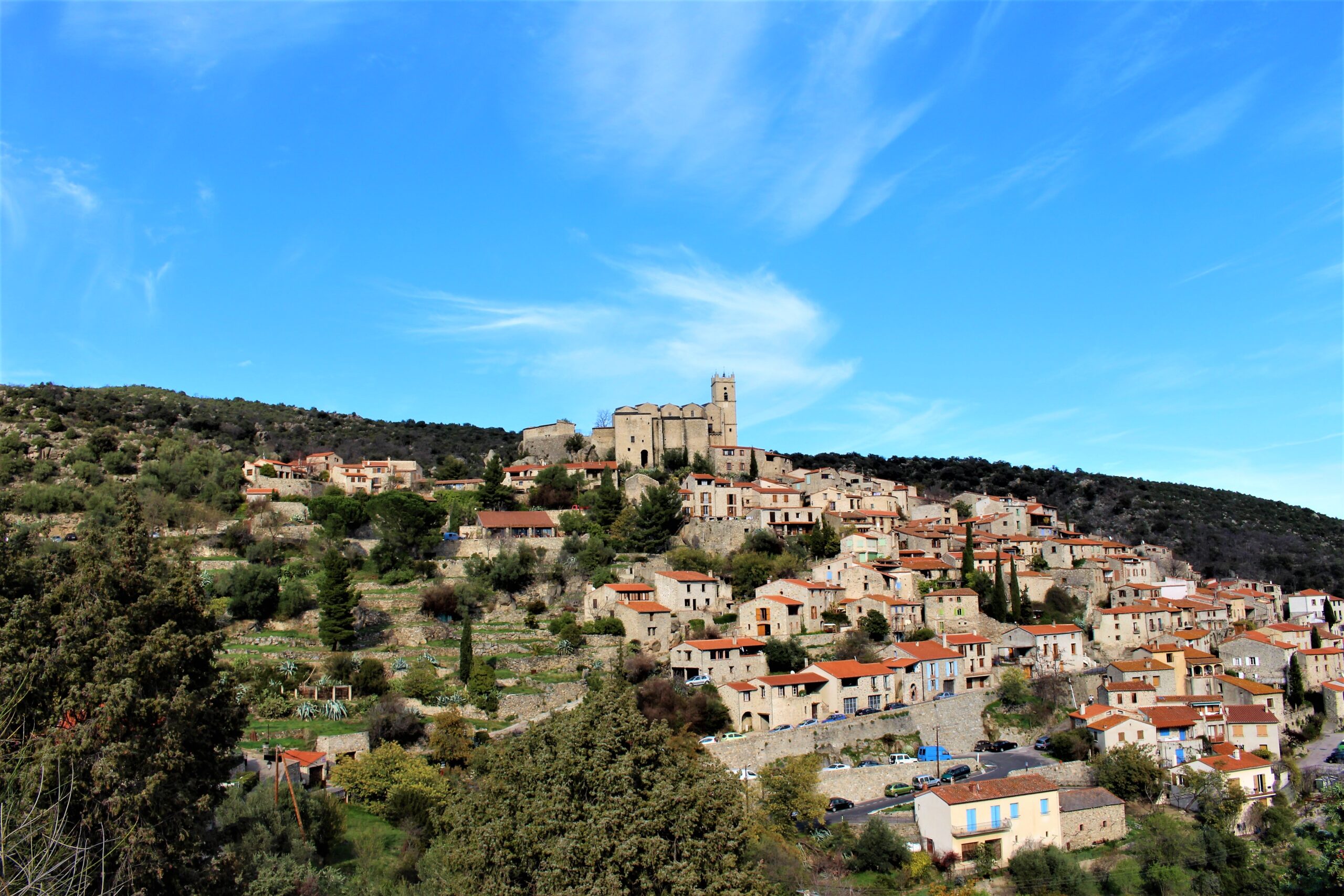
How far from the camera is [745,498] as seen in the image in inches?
2422

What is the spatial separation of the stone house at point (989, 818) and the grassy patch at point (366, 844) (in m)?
15.5

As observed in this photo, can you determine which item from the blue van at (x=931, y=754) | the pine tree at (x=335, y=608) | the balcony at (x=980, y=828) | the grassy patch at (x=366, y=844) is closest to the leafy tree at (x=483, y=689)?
the pine tree at (x=335, y=608)

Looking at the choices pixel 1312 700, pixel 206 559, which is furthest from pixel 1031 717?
A: pixel 206 559

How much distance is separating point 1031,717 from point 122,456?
168 ft

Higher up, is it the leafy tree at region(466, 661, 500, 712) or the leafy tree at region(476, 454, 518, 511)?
the leafy tree at region(476, 454, 518, 511)

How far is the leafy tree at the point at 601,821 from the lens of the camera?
677 inches

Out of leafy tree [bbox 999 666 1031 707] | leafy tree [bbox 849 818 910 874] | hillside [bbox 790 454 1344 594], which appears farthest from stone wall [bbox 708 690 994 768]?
hillside [bbox 790 454 1344 594]

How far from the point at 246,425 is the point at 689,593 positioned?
184 ft

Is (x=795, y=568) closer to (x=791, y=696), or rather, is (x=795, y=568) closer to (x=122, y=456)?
(x=791, y=696)

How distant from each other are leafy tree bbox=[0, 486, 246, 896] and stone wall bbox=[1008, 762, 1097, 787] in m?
28.0

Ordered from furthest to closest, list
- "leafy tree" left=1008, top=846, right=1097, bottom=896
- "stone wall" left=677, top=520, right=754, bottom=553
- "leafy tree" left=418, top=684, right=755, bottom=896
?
"stone wall" left=677, top=520, right=754, bottom=553 → "leafy tree" left=1008, top=846, right=1097, bottom=896 → "leafy tree" left=418, top=684, right=755, bottom=896

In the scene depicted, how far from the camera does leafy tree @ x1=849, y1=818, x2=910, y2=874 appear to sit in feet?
98.8

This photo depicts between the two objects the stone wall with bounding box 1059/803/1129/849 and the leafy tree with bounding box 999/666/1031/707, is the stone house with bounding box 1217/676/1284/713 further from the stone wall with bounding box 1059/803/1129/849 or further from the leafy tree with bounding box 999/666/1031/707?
the stone wall with bounding box 1059/803/1129/849

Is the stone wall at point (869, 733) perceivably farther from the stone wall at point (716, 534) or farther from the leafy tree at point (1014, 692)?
the stone wall at point (716, 534)
